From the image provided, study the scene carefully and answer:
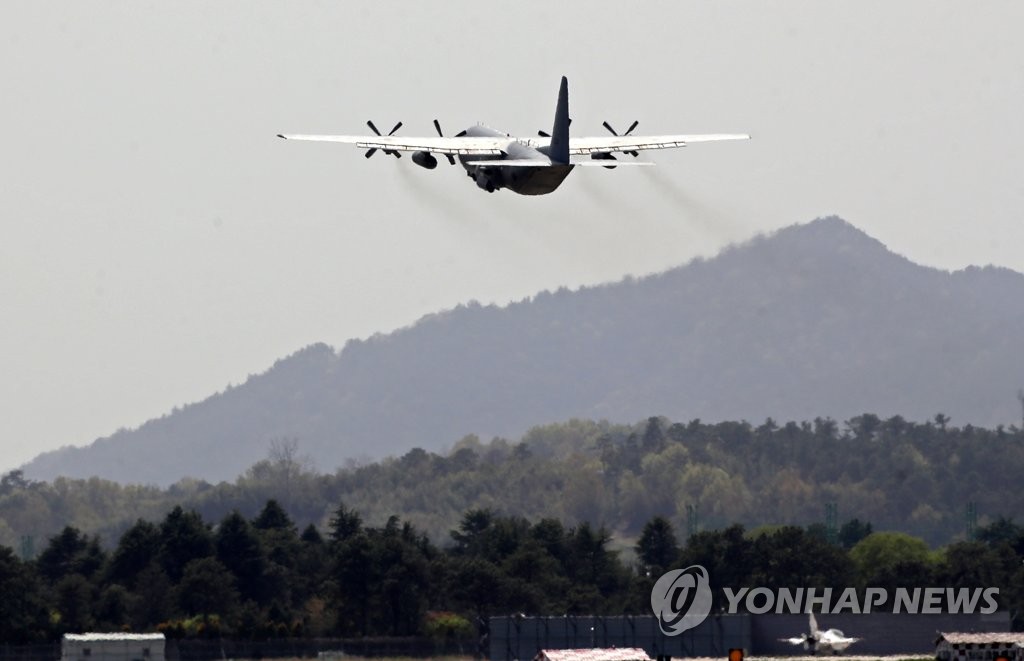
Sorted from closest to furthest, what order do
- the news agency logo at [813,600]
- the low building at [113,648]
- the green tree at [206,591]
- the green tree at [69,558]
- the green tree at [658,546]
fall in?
the low building at [113,648] → the news agency logo at [813,600] → the green tree at [206,591] → the green tree at [69,558] → the green tree at [658,546]

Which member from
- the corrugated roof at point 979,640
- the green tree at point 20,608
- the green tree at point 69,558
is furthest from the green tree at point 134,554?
the corrugated roof at point 979,640

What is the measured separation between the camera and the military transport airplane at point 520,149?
6906 cm

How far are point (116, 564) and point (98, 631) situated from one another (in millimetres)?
13324

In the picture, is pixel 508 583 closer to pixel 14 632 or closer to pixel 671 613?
pixel 671 613

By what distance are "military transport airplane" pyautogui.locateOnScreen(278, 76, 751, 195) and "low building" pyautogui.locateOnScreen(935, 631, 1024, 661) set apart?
2638cm

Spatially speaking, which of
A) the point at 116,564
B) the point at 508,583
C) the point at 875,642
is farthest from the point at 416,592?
the point at 875,642

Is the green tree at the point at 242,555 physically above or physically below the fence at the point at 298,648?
above

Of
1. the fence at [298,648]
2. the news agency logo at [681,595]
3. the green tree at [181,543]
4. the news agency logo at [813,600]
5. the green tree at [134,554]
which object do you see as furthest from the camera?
the green tree at [181,543]

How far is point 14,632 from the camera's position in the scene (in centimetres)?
10850

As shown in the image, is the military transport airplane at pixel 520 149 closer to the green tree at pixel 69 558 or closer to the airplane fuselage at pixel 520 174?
the airplane fuselage at pixel 520 174

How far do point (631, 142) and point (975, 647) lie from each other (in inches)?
1143

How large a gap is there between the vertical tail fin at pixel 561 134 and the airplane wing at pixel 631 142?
1105mm

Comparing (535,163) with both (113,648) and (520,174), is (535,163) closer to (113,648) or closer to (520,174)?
(520,174)

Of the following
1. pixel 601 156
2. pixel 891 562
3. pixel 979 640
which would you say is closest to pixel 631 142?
pixel 601 156
